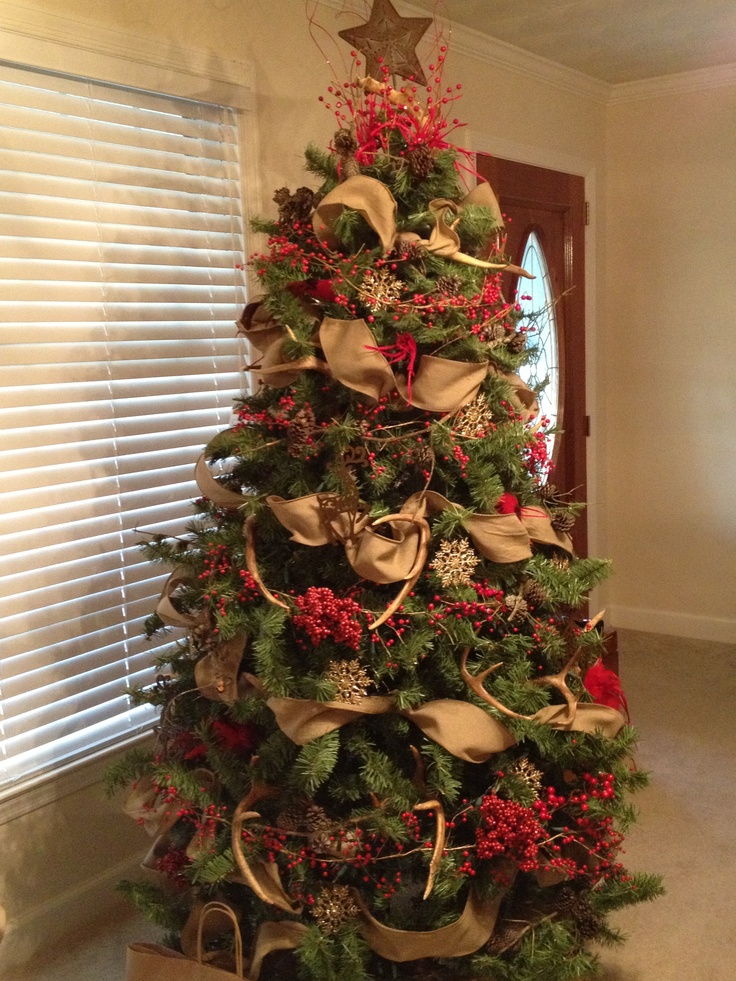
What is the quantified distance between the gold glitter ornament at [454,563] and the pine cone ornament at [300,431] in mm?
309

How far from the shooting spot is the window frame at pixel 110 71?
6.48 feet

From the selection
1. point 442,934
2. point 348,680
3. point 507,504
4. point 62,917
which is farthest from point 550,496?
point 62,917

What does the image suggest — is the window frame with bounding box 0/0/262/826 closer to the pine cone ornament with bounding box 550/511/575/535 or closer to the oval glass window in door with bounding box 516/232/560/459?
the pine cone ornament with bounding box 550/511/575/535

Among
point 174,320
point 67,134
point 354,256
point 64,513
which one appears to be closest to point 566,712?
point 354,256

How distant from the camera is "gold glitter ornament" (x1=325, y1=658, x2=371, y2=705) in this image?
162 cm

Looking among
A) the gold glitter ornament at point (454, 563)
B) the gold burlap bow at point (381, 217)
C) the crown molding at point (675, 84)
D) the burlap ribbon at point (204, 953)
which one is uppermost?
the crown molding at point (675, 84)

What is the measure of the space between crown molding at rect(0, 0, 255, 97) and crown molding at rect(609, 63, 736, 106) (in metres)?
2.14

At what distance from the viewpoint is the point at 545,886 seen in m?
1.77

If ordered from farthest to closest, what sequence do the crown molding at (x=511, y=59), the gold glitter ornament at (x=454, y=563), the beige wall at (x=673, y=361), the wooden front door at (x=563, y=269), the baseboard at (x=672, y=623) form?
the baseboard at (x=672, y=623), the beige wall at (x=673, y=361), the wooden front door at (x=563, y=269), the crown molding at (x=511, y=59), the gold glitter ornament at (x=454, y=563)

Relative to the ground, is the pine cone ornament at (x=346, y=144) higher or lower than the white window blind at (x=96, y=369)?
higher

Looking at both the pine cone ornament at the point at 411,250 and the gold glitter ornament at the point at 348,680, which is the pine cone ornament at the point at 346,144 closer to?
the pine cone ornament at the point at 411,250

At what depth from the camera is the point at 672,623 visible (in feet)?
13.7

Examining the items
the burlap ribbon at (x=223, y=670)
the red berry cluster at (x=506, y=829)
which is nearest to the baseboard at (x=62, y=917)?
the burlap ribbon at (x=223, y=670)

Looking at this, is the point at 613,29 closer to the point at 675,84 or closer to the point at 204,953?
the point at 675,84
